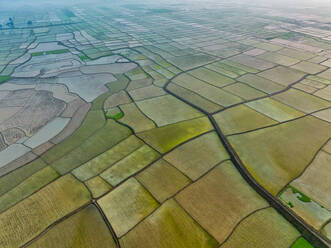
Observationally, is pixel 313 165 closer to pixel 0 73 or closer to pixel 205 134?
pixel 205 134

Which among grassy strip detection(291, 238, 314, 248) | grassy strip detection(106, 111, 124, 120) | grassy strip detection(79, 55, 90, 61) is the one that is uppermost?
grassy strip detection(291, 238, 314, 248)

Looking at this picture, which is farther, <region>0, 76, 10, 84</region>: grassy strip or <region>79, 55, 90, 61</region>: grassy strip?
<region>79, 55, 90, 61</region>: grassy strip

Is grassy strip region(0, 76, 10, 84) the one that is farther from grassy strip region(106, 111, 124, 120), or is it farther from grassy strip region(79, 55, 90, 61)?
grassy strip region(106, 111, 124, 120)

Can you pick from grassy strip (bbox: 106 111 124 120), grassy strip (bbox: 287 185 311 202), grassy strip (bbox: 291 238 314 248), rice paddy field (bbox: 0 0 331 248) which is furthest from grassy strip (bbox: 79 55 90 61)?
grassy strip (bbox: 291 238 314 248)

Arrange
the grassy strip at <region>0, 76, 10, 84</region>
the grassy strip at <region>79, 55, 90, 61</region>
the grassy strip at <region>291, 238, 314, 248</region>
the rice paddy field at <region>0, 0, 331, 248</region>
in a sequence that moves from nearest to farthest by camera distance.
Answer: the grassy strip at <region>291, 238, 314, 248</region>
the rice paddy field at <region>0, 0, 331, 248</region>
the grassy strip at <region>0, 76, 10, 84</region>
the grassy strip at <region>79, 55, 90, 61</region>

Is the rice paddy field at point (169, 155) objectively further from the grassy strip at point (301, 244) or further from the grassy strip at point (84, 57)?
the grassy strip at point (84, 57)

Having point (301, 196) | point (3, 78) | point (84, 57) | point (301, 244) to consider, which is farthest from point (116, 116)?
point (84, 57)

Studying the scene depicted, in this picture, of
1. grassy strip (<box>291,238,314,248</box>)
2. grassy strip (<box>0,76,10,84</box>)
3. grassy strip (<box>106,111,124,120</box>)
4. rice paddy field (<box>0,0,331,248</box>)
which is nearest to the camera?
grassy strip (<box>291,238,314,248</box>)

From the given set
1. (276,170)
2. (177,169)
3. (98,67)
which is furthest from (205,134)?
(98,67)

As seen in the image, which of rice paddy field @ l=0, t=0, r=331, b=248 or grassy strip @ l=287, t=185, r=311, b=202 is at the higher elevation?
grassy strip @ l=287, t=185, r=311, b=202

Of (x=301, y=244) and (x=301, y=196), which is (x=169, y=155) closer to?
(x=301, y=196)

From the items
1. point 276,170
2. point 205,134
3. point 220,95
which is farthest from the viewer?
point 220,95
